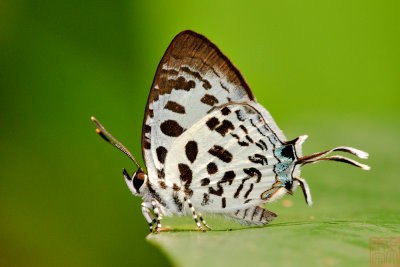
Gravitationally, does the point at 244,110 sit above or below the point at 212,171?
above

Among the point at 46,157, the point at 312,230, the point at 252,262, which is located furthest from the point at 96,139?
the point at 252,262

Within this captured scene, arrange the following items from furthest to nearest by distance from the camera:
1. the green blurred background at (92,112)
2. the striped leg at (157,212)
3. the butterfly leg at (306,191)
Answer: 1. the green blurred background at (92,112)
2. the striped leg at (157,212)
3. the butterfly leg at (306,191)

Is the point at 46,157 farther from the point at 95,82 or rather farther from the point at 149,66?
the point at 149,66

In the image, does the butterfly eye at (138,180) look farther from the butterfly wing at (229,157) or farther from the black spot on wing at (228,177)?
the black spot on wing at (228,177)

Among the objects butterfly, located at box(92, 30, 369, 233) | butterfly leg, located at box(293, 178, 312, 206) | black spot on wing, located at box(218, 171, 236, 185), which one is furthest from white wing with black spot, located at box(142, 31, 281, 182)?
butterfly leg, located at box(293, 178, 312, 206)

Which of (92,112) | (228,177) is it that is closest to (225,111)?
(228,177)

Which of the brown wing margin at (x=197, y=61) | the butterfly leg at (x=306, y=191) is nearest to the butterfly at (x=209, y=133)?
the brown wing margin at (x=197, y=61)
